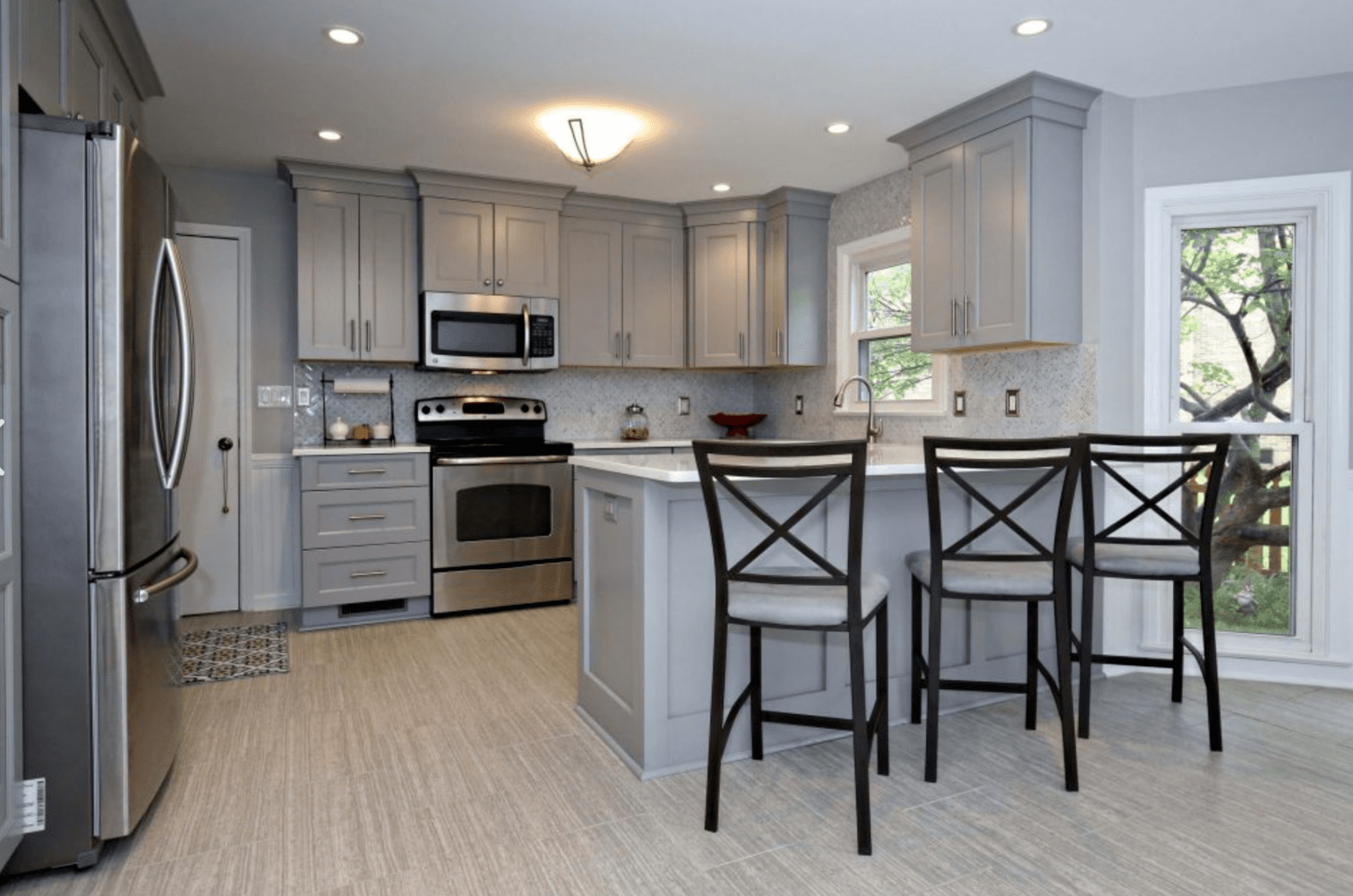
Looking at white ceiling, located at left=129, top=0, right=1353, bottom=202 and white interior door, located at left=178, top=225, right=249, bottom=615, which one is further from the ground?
white ceiling, located at left=129, top=0, right=1353, bottom=202

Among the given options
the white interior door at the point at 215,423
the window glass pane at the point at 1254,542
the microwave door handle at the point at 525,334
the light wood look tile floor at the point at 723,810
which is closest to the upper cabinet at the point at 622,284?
the microwave door handle at the point at 525,334

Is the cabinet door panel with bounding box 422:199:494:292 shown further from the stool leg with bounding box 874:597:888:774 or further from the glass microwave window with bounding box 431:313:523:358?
the stool leg with bounding box 874:597:888:774

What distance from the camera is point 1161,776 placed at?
2.37 m

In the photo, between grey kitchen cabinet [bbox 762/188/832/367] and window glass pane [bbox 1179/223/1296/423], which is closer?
window glass pane [bbox 1179/223/1296/423]

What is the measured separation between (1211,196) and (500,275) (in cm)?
346

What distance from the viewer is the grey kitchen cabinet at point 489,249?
4480 mm

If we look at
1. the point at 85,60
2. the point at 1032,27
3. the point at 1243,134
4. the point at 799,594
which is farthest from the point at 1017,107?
the point at 85,60

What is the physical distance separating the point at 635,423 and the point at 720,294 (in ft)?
3.38

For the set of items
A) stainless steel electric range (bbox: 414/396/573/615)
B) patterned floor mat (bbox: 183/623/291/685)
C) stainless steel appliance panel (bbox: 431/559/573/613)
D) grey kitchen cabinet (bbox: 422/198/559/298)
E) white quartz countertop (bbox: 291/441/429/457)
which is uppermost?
grey kitchen cabinet (bbox: 422/198/559/298)

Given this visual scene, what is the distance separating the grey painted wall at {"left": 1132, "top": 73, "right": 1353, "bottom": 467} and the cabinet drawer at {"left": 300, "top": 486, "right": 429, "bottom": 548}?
344cm

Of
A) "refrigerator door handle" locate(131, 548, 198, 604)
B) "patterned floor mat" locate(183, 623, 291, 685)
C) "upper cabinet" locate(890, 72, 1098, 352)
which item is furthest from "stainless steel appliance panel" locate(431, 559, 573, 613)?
"upper cabinet" locate(890, 72, 1098, 352)

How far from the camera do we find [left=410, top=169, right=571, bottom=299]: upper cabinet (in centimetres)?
446

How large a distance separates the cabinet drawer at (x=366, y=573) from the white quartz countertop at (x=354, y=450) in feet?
1.56

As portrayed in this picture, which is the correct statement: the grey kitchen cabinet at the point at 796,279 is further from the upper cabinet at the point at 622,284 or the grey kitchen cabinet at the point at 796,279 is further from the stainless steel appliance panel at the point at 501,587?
the stainless steel appliance panel at the point at 501,587
